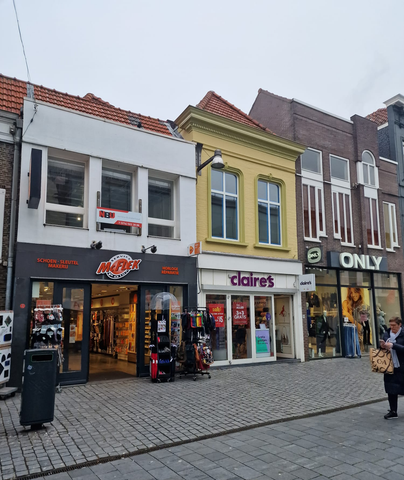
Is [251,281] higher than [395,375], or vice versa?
[251,281]

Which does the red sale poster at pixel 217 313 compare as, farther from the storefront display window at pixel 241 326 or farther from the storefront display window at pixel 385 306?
the storefront display window at pixel 385 306

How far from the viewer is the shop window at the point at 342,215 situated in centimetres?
1777

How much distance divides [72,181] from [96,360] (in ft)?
24.9

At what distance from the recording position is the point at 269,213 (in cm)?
1578

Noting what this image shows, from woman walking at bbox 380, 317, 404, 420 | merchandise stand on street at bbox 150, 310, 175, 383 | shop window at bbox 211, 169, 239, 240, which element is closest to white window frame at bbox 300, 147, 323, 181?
shop window at bbox 211, 169, 239, 240

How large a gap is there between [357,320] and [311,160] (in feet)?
23.2

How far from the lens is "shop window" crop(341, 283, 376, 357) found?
16922 millimetres

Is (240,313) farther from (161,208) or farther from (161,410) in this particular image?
(161,410)

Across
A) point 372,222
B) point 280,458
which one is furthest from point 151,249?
point 372,222

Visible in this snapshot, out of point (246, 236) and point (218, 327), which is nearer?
point (218, 327)

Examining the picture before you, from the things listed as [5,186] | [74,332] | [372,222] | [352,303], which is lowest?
[74,332]

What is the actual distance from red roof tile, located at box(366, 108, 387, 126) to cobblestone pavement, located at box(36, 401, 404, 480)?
1905 cm

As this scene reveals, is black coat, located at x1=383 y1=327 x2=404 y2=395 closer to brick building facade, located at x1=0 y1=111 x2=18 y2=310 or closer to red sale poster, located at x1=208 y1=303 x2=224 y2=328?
red sale poster, located at x1=208 y1=303 x2=224 y2=328

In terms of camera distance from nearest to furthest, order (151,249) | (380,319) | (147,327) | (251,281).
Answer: (147,327) → (151,249) → (251,281) → (380,319)
